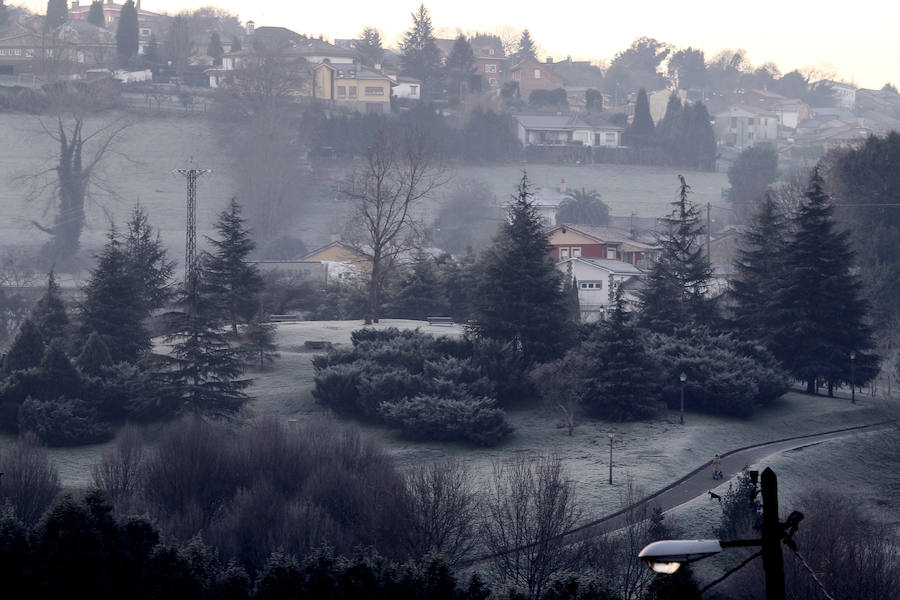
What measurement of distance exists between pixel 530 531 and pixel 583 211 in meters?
65.7

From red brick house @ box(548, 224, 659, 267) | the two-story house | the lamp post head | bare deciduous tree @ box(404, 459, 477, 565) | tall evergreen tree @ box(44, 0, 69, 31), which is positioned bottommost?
bare deciduous tree @ box(404, 459, 477, 565)

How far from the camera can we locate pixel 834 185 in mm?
57156

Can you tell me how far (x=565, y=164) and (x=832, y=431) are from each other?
6915 centimetres

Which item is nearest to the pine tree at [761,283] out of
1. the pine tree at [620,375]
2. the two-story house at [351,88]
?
the pine tree at [620,375]

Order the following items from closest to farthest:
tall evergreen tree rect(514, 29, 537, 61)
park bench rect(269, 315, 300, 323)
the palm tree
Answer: park bench rect(269, 315, 300, 323) < the palm tree < tall evergreen tree rect(514, 29, 537, 61)

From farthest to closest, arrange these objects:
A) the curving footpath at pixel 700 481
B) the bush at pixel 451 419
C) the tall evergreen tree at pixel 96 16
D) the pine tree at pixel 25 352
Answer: the tall evergreen tree at pixel 96 16 < the pine tree at pixel 25 352 < the bush at pixel 451 419 < the curving footpath at pixel 700 481

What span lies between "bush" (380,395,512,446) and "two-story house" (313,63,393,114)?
73.9m

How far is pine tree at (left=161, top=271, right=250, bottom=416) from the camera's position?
3431 centimetres

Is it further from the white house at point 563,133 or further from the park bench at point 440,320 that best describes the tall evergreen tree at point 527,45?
the park bench at point 440,320

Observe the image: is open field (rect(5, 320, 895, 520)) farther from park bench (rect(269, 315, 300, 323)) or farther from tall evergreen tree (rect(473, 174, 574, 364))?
park bench (rect(269, 315, 300, 323))

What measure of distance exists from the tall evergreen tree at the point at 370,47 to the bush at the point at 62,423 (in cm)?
9026

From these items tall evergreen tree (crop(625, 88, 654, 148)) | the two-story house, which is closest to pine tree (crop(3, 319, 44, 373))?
the two-story house

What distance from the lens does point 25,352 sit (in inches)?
1401

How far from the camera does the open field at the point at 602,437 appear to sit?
29094 mm
